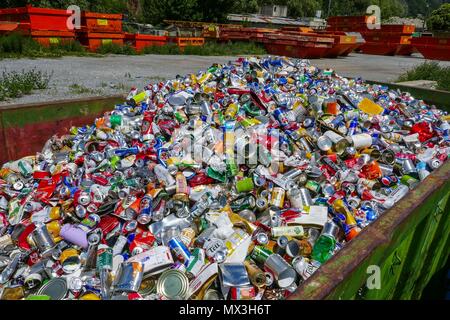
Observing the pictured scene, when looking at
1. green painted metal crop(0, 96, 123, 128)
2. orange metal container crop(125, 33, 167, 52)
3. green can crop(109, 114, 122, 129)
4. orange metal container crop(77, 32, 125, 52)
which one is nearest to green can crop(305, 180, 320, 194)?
green can crop(109, 114, 122, 129)

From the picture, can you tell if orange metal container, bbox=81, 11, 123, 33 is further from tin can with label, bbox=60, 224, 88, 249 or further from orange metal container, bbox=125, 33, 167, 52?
tin can with label, bbox=60, 224, 88, 249

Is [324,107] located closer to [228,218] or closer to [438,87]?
[228,218]

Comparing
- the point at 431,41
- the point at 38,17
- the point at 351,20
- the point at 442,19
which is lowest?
the point at 38,17

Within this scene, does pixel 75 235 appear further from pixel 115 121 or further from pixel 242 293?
pixel 115 121

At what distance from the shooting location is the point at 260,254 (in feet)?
6.06

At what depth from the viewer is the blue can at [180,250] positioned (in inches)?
72.6

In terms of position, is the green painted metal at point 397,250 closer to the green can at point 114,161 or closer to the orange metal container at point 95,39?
the green can at point 114,161

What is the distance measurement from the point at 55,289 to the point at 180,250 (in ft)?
2.07

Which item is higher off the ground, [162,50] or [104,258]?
[162,50]

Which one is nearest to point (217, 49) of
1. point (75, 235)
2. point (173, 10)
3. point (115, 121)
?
point (173, 10)

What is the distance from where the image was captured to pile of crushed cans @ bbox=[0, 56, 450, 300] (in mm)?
1758

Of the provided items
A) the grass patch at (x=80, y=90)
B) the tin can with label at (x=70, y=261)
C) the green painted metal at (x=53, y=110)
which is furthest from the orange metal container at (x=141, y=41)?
the tin can with label at (x=70, y=261)

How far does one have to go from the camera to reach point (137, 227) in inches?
84.2

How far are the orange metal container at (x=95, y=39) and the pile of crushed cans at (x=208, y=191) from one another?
39.1ft
